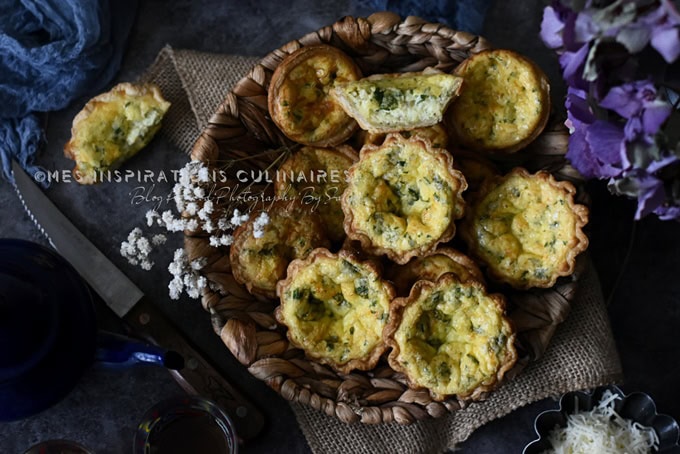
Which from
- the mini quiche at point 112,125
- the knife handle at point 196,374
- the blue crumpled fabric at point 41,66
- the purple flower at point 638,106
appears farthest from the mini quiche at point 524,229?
the blue crumpled fabric at point 41,66

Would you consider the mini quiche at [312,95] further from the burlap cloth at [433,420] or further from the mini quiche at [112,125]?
the mini quiche at [112,125]

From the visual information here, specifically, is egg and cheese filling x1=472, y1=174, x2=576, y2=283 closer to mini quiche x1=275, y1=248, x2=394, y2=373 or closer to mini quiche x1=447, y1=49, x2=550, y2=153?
mini quiche x1=447, y1=49, x2=550, y2=153

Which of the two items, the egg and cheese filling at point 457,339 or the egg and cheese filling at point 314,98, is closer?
the egg and cheese filling at point 457,339

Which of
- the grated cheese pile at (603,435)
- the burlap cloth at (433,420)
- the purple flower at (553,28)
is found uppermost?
the purple flower at (553,28)

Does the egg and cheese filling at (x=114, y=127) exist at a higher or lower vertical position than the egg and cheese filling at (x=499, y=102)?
higher

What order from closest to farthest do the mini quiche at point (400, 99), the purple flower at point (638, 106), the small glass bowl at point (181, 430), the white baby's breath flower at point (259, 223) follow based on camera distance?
the purple flower at point (638, 106) < the mini quiche at point (400, 99) < the white baby's breath flower at point (259, 223) < the small glass bowl at point (181, 430)

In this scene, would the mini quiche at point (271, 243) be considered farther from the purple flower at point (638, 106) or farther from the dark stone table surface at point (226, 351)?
the purple flower at point (638, 106)

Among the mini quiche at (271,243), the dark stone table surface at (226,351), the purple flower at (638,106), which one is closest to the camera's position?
the purple flower at (638,106)
